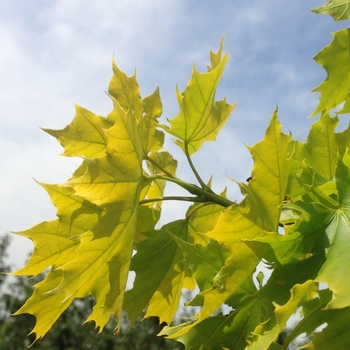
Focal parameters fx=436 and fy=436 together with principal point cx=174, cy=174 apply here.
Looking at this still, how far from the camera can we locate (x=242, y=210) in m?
0.62

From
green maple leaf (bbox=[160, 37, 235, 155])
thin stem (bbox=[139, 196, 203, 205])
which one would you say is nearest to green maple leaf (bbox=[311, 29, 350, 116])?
green maple leaf (bbox=[160, 37, 235, 155])

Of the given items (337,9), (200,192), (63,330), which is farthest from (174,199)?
(63,330)

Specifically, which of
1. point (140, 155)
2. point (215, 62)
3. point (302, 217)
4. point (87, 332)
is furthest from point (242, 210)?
point (87, 332)

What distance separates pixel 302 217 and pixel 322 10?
0.50m

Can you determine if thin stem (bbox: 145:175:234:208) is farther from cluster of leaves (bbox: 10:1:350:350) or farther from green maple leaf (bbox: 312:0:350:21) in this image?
green maple leaf (bbox: 312:0:350:21)

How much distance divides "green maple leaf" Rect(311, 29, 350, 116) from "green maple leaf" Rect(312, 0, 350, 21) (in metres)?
0.03

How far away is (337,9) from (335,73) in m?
0.13

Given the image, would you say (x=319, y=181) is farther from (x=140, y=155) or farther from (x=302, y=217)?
(x=140, y=155)

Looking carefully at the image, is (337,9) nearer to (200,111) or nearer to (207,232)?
(200,111)

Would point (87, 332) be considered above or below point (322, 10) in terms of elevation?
above

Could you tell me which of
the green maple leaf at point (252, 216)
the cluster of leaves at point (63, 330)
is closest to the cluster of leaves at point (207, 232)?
the green maple leaf at point (252, 216)

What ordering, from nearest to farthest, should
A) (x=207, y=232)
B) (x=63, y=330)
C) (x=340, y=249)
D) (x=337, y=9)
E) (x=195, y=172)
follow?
(x=340, y=249) → (x=207, y=232) → (x=337, y=9) → (x=195, y=172) → (x=63, y=330)

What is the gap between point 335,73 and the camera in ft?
3.15

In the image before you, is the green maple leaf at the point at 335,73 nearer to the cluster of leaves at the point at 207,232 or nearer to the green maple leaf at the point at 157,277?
the cluster of leaves at the point at 207,232
